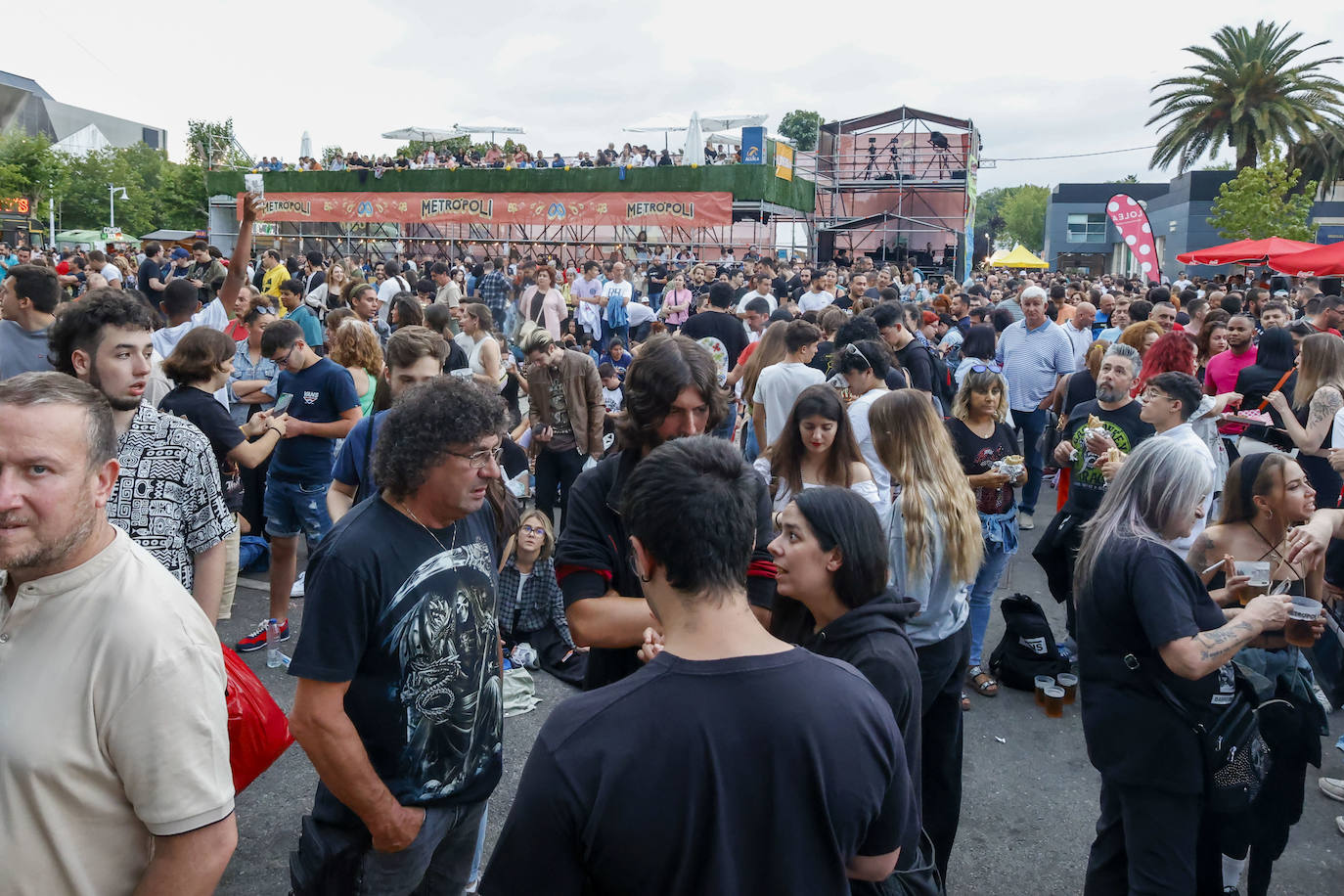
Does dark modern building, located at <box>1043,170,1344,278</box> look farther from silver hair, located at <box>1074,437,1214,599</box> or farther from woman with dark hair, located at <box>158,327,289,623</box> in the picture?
woman with dark hair, located at <box>158,327,289,623</box>

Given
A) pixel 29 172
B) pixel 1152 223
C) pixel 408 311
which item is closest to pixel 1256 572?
pixel 408 311

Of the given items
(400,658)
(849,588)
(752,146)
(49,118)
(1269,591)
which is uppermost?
(49,118)

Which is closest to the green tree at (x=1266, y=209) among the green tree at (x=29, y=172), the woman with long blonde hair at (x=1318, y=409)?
the woman with long blonde hair at (x=1318, y=409)

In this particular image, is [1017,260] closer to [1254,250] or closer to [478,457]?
[1254,250]

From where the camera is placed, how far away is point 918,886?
2127mm

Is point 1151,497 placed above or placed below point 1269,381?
below

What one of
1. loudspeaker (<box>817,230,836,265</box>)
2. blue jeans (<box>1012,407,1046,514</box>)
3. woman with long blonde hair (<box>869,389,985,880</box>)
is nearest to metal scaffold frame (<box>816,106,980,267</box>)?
loudspeaker (<box>817,230,836,265</box>)

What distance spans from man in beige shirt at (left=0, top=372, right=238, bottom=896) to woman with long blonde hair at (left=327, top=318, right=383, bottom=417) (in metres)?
4.30

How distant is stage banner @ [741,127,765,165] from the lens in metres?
23.8

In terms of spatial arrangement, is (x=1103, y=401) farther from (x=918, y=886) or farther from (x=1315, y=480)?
(x=918, y=886)

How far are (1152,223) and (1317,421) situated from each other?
51104 millimetres

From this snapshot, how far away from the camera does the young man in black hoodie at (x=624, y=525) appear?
230 cm

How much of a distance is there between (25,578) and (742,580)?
1.30 m

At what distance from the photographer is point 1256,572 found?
128 inches
